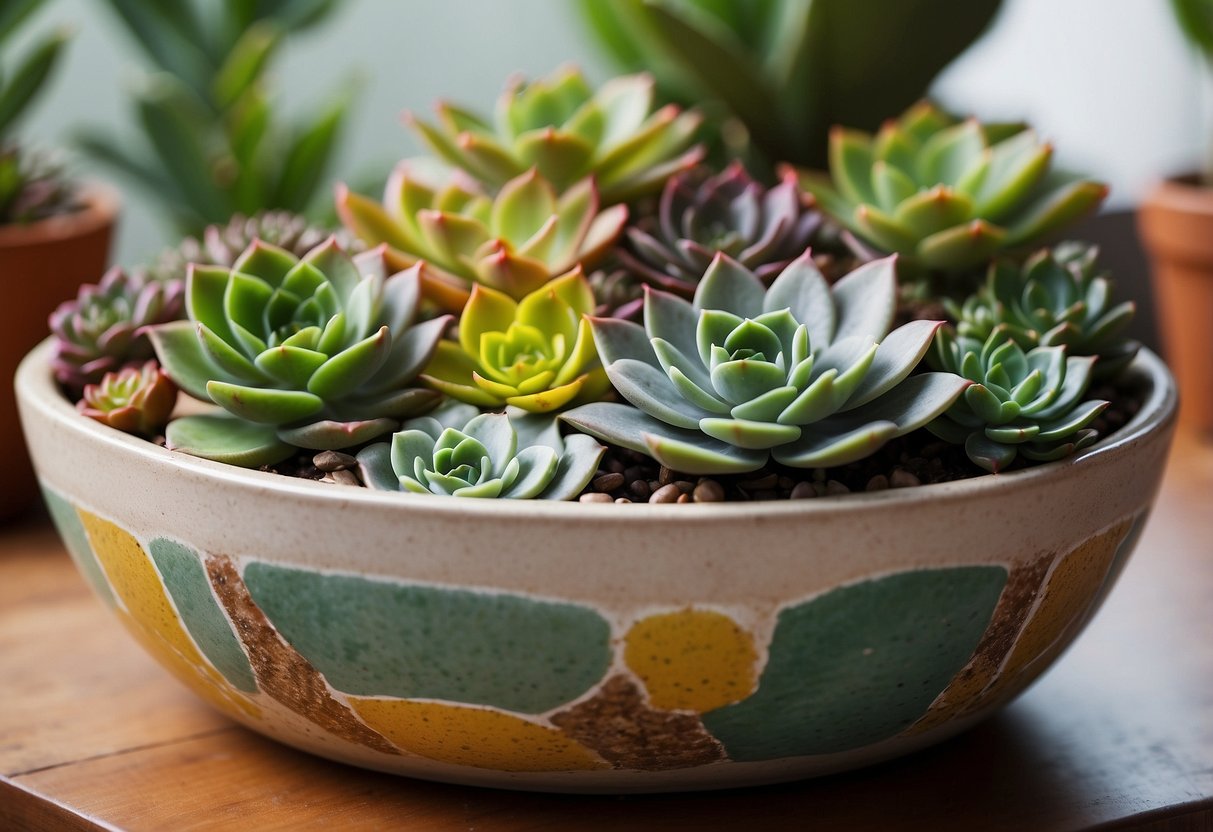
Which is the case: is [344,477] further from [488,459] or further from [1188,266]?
[1188,266]

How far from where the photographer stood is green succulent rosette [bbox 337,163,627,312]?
64 centimetres

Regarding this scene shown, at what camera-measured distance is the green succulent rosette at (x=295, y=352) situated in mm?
571

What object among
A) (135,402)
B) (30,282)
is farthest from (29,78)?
(135,402)

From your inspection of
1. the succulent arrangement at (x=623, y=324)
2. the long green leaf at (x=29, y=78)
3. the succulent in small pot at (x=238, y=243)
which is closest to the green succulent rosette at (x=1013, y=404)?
the succulent arrangement at (x=623, y=324)

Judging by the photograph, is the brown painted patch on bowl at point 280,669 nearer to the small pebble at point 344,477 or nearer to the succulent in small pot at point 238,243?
the small pebble at point 344,477

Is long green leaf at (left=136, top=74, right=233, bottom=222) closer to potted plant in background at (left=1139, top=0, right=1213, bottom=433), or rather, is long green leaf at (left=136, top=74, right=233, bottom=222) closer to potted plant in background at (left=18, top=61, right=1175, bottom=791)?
potted plant in background at (left=18, top=61, right=1175, bottom=791)

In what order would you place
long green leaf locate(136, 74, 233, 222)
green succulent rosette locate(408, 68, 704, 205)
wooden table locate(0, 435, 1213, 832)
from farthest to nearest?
long green leaf locate(136, 74, 233, 222) < green succulent rosette locate(408, 68, 704, 205) < wooden table locate(0, 435, 1213, 832)

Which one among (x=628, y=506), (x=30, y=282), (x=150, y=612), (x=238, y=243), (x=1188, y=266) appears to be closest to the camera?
(x=628, y=506)

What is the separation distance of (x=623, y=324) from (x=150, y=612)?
0.80ft

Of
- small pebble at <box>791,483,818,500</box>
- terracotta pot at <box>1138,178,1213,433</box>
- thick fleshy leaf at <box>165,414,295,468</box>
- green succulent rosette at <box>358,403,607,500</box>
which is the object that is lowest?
terracotta pot at <box>1138,178,1213,433</box>

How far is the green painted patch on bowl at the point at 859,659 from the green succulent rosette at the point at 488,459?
0.10 meters

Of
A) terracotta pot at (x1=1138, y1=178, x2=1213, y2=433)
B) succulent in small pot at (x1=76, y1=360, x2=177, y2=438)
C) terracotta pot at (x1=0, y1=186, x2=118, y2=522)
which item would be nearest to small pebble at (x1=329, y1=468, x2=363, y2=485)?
succulent in small pot at (x1=76, y1=360, x2=177, y2=438)

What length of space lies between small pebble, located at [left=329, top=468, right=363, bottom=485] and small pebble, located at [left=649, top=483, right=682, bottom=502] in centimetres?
13

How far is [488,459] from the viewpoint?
55 cm
